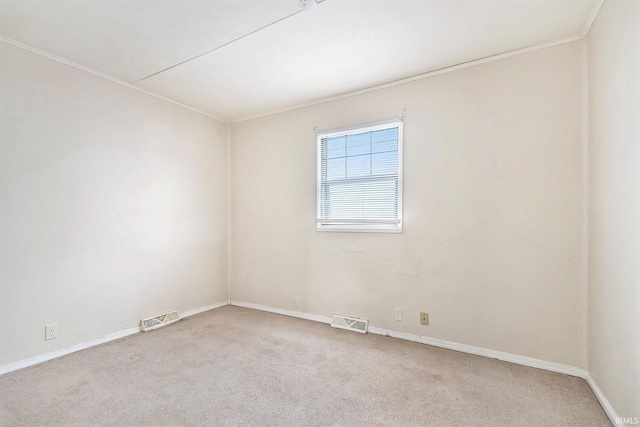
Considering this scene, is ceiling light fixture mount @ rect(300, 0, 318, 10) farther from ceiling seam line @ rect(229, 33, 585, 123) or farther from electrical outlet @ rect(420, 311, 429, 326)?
electrical outlet @ rect(420, 311, 429, 326)

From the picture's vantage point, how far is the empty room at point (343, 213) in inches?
72.2

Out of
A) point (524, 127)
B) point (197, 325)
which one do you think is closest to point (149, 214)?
point (197, 325)

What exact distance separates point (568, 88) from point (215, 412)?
3375mm

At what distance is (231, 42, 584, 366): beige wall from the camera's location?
7.46 ft

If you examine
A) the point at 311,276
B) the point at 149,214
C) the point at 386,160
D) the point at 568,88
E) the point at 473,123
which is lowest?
the point at 311,276

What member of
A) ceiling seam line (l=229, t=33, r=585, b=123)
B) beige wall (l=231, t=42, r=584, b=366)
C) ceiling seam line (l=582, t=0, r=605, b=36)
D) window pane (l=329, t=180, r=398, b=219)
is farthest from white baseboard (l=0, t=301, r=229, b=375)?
ceiling seam line (l=582, t=0, r=605, b=36)

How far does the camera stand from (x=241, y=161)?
412cm

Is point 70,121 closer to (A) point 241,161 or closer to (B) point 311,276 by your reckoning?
(A) point 241,161

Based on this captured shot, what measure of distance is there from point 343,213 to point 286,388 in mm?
1848

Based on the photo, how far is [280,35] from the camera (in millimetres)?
2244

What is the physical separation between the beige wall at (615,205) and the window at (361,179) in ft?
4.78

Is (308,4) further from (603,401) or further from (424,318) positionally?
(603,401)

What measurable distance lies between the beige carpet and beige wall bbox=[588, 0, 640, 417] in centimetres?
38

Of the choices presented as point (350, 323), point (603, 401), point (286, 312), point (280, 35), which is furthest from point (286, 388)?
point (280, 35)
